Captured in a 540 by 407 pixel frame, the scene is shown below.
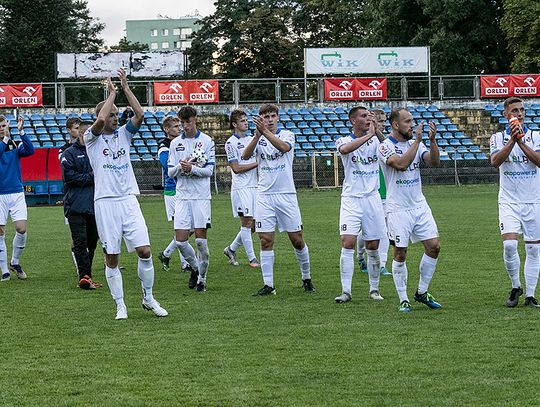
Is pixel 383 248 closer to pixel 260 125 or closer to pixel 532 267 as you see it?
pixel 260 125

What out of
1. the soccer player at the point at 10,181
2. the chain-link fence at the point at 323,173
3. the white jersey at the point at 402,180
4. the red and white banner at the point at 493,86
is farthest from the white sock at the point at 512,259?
the red and white banner at the point at 493,86

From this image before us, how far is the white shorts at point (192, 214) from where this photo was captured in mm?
12969

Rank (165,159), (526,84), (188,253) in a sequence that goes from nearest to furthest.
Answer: (188,253) → (165,159) → (526,84)

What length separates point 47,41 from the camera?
233 feet

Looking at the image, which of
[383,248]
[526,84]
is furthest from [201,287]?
[526,84]

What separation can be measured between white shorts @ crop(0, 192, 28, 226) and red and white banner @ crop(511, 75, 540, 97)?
127ft

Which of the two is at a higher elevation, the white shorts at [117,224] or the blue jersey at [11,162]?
the blue jersey at [11,162]

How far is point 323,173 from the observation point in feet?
139

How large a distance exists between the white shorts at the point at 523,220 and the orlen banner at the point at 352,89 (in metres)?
37.9

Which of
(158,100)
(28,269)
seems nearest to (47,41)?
(158,100)

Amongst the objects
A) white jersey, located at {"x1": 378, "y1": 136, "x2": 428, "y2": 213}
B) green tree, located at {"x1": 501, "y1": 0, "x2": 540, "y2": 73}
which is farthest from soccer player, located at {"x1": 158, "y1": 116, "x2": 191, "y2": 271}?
green tree, located at {"x1": 501, "y1": 0, "x2": 540, "y2": 73}

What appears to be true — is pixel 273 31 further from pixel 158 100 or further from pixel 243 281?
pixel 243 281

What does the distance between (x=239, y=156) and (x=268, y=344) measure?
636 centimetres

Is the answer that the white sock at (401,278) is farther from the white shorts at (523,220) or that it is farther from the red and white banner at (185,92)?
the red and white banner at (185,92)
